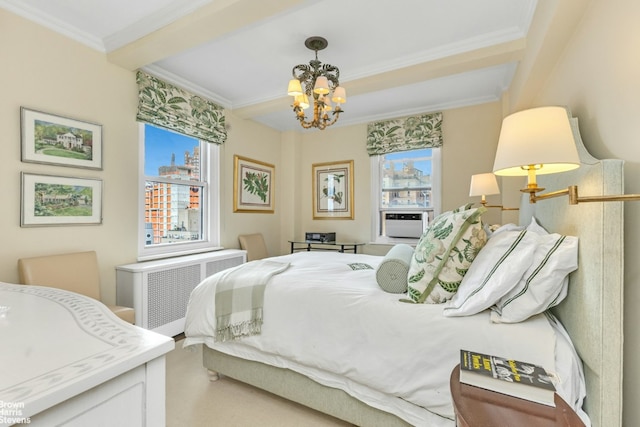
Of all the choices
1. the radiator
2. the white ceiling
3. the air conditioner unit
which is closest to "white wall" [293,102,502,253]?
the air conditioner unit

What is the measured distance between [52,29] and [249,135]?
7.42 ft

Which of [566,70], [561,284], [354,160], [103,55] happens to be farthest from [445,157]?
[103,55]

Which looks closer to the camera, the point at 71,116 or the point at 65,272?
the point at 65,272

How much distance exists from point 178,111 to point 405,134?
2.84 m

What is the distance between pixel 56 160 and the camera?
227 centimetres

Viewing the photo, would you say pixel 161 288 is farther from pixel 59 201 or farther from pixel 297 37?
pixel 297 37

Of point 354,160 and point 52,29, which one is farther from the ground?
point 52,29

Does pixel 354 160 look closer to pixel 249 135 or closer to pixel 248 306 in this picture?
pixel 249 135

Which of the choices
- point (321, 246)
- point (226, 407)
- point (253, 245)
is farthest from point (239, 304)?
point (321, 246)

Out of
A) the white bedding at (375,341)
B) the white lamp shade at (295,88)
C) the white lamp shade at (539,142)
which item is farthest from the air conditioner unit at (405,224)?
the white lamp shade at (539,142)

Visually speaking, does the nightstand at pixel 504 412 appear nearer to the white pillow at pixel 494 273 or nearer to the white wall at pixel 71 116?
the white pillow at pixel 494 273

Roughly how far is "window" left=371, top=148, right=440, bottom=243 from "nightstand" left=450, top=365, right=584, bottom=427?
3.26m

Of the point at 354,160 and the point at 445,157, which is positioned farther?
the point at 354,160

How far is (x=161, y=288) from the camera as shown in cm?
274
